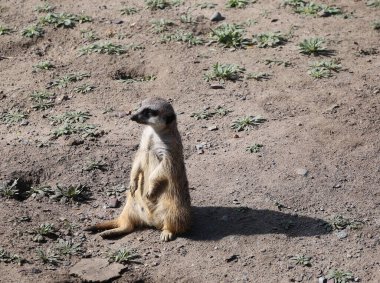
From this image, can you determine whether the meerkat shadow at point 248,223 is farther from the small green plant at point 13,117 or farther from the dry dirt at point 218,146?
the small green plant at point 13,117

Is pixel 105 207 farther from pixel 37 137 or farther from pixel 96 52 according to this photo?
pixel 96 52

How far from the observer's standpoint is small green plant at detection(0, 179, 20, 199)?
5.64 m

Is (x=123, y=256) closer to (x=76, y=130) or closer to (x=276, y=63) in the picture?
(x=76, y=130)

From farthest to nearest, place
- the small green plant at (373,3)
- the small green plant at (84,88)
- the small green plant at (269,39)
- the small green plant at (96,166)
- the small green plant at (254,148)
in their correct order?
the small green plant at (373,3) → the small green plant at (269,39) → the small green plant at (84,88) → the small green plant at (254,148) → the small green plant at (96,166)

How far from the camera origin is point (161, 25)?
27.5ft

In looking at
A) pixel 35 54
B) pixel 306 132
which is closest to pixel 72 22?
pixel 35 54

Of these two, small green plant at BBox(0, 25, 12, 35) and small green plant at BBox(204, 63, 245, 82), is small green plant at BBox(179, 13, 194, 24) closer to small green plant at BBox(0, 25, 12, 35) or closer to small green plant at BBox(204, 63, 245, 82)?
small green plant at BBox(204, 63, 245, 82)

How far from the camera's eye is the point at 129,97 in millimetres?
7199

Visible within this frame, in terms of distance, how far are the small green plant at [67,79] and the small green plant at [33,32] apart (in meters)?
1.01

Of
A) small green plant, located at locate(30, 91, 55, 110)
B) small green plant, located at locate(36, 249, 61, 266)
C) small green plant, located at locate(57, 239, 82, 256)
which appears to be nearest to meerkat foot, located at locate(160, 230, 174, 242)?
small green plant, located at locate(57, 239, 82, 256)

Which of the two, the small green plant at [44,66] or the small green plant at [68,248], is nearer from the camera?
the small green plant at [68,248]

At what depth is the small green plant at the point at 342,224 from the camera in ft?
17.4

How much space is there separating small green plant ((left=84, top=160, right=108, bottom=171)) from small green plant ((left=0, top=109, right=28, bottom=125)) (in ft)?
3.67

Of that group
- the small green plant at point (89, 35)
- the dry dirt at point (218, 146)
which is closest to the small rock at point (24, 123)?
the dry dirt at point (218, 146)
